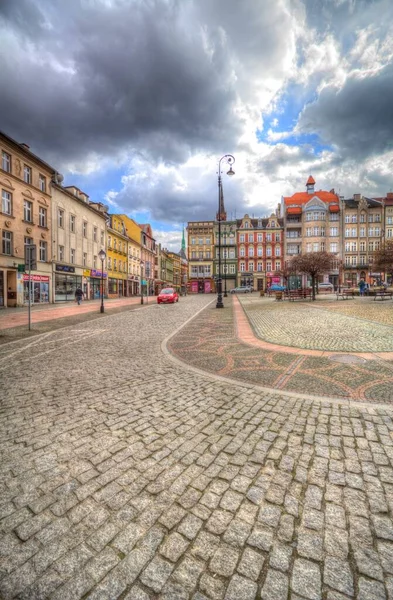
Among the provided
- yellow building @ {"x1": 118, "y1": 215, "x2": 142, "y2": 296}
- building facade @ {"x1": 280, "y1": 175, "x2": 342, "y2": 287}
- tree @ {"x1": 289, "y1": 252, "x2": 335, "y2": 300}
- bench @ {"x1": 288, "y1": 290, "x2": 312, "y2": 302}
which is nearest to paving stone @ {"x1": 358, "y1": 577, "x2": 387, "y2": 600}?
tree @ {"x1": 289, "y1": 252, "x2": 335, "y2": 300}

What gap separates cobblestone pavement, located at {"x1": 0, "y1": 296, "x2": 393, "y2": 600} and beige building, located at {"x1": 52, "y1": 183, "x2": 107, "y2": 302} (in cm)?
2938

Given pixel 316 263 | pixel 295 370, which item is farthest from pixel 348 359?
pixel 316 263

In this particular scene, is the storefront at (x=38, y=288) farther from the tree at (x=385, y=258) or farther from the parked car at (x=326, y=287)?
the parked car at (x=326, y=287)

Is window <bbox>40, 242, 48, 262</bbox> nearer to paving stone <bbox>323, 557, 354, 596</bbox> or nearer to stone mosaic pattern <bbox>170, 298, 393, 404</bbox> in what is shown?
stone mosaic pattern <bbox>170, 298, 393, 404</bbox>

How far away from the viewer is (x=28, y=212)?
25.5 meters

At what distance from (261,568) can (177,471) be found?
1.05m

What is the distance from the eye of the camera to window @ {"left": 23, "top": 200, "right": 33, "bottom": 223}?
25028 mm

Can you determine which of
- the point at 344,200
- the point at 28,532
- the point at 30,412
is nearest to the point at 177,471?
the point at 28,532

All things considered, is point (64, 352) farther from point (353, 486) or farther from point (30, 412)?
point (353, 486)

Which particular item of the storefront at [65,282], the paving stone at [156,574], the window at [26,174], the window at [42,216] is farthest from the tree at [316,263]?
the window at [26,174]

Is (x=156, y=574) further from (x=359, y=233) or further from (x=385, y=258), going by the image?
(x=359, y=233)

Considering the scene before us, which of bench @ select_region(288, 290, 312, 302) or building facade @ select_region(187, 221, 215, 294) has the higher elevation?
building facade @ select_region(187, 221, 215, 294)

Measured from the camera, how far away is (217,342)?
8.41 m

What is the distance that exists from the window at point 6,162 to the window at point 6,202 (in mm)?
2032
